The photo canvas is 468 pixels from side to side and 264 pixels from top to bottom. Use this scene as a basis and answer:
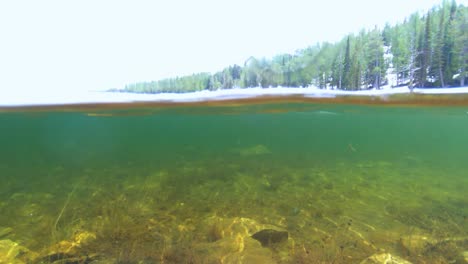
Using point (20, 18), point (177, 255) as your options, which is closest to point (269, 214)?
point (177, 255)

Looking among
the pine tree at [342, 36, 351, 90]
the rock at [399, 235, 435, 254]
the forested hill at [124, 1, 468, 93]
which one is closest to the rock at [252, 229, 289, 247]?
the rock at [399, 235, 435, 254]

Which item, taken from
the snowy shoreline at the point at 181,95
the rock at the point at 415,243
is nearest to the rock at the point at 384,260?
the rock at the point at 415,243

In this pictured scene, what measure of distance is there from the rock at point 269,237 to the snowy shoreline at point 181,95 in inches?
283

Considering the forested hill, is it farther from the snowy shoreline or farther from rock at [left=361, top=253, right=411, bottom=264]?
rock at [left=361, top=253, right=411, bottom=264]

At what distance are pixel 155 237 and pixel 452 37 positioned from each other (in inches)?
447

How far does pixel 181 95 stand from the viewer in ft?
42.8

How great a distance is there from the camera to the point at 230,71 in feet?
34.3

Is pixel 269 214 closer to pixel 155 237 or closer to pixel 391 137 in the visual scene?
pixel 155 237

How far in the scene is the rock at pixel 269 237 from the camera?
5148 millimetres

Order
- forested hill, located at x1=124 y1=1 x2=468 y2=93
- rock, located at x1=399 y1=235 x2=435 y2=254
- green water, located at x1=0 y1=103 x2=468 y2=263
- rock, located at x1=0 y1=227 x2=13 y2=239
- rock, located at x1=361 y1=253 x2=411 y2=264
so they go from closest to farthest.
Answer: rock, located at x1=361 y1=253 x2=411 y2=264
green water, located at x1=0 y1=103 x2=468 y2=263
rock, located at x1=399 y1=235 x2=435 y2=254
rock, located at x1=0 y1=227 x2=13 y2=239
forested hill, located at x1=124 y1=1 x2=468 y2=93

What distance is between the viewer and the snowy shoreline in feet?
36.3

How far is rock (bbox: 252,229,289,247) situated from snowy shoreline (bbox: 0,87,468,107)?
719cm

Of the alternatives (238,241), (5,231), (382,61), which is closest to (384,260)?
(238,241)

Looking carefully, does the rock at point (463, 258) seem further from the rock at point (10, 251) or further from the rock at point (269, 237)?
the rock at point (10, 251)
